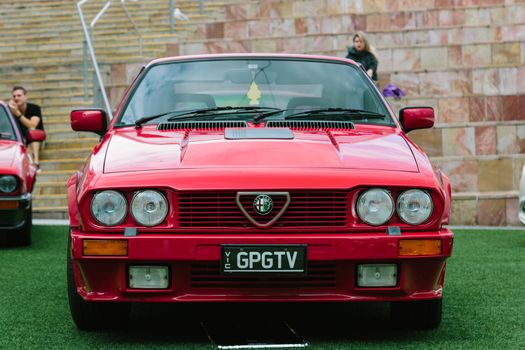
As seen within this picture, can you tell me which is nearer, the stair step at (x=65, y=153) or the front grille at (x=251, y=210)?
the front grille at (x=251, y=210)

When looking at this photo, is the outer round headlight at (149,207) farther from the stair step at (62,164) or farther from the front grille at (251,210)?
the stair step at (62,164)

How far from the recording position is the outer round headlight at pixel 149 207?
537 cm

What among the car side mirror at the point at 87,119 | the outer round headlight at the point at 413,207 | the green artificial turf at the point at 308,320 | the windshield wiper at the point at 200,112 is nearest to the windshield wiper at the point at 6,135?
the green artificial turf at the point at 308,320

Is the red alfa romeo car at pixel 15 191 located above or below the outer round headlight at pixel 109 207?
below

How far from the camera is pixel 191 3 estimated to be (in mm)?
24422

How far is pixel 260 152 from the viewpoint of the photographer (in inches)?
222

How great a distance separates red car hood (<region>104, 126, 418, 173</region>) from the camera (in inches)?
218

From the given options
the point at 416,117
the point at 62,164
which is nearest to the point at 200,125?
the point at 416,117

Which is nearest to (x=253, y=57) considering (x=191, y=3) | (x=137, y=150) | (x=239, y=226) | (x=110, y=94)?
(x=137, y=150)

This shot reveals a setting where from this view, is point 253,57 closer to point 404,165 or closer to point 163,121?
point 163,121

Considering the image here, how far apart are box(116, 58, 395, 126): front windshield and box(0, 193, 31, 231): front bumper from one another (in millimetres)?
4111

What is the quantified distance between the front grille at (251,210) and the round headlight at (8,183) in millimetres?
5672

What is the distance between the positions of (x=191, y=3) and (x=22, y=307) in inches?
710

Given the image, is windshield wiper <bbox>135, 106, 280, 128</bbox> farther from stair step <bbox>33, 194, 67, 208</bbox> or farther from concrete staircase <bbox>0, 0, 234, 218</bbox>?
stair step <bbox>33, 194, 67, 208</bbox>
